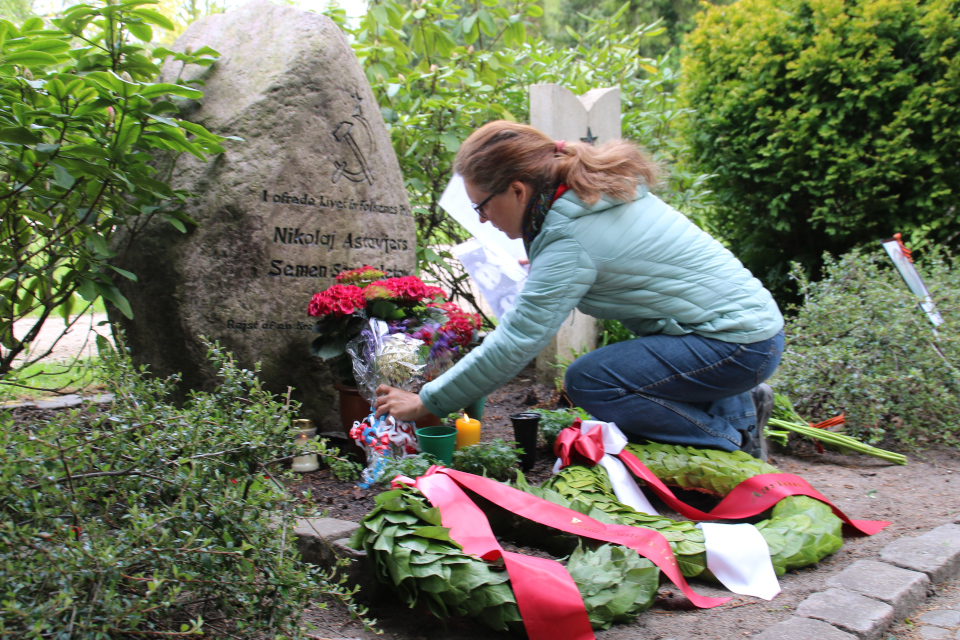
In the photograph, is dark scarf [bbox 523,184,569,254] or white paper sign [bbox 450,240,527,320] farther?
white paper sign [bbox 450,240,527,320]

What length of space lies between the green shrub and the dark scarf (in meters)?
3.44

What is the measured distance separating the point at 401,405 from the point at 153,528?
1.19 meters

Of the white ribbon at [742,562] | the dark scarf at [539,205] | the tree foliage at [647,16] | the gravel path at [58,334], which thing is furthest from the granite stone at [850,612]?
the tree foliage at [647,16]

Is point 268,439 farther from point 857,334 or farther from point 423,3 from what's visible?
point 423,3

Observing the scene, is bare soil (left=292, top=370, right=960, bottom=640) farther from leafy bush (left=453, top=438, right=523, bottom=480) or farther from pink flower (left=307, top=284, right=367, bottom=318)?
pink flower (left=307, top=284, right=367, bottom=318)

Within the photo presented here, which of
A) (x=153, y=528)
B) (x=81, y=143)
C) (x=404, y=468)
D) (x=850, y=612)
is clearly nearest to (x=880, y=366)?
(x=850, y=612)

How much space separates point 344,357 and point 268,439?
1.28m

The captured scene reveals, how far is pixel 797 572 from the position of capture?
2078mm

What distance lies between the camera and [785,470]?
321 centimetres

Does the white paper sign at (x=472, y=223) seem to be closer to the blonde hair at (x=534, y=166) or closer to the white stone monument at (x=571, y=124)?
the white stone monument at (x=571, y=124)

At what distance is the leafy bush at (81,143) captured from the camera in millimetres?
2199

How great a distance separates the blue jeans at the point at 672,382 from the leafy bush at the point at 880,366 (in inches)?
45.3

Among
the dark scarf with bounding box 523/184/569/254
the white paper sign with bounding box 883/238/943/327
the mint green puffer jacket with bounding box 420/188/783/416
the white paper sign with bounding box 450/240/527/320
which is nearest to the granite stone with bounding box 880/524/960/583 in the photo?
the mint green puffer jacket with bounding box 420/188/783/416

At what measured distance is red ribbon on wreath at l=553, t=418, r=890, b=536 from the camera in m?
2.33
